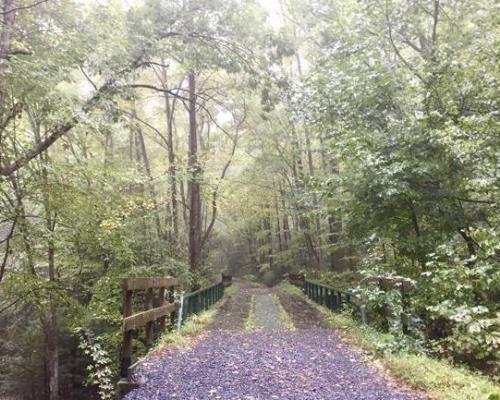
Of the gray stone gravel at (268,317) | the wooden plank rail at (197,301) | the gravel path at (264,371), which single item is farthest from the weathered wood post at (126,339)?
the gray stone gravel at (268,317)

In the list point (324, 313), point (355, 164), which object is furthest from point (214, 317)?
point (355, 164)

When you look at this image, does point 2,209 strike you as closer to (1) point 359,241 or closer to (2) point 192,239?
(1) point 359,241

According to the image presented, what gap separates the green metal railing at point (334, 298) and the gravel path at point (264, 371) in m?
1.24

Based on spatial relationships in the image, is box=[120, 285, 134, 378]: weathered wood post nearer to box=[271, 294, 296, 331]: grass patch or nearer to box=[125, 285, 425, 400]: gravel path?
box=[125, 285, 425, 400]: gravel path

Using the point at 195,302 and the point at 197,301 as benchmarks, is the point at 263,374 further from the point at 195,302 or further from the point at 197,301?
the point at 197,301

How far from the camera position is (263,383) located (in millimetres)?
5469

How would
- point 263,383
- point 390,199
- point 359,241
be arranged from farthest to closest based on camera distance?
point 359,241, point 390,199, point 263,383

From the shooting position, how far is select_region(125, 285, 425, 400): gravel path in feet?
16.3

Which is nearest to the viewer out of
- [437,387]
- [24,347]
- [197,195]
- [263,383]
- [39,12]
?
[437,387]

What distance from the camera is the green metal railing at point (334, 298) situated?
33.3 ft

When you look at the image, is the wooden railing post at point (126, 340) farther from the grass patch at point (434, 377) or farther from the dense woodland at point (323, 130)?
the grass patch at point (434, 377)

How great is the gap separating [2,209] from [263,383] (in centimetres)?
508

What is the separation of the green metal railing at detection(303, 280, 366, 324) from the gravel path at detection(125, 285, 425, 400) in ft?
4.08

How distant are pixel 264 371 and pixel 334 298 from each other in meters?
6.90
